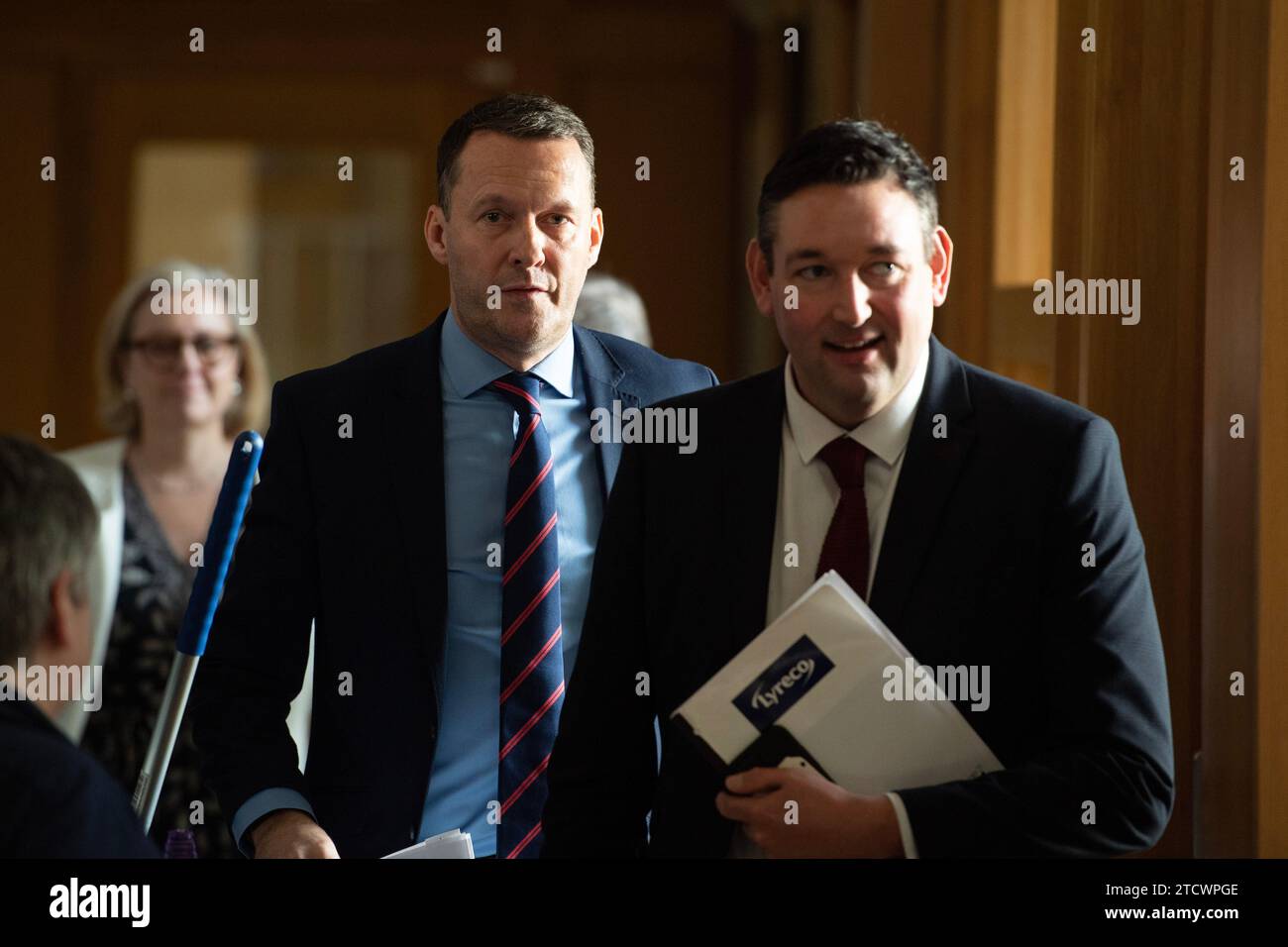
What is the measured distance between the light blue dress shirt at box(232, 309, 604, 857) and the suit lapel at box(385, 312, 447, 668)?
2 centimetres

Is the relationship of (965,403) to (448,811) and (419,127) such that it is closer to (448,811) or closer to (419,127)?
(448,811)

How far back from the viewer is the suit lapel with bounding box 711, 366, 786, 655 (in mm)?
1451

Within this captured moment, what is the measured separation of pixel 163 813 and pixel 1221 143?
1.89m

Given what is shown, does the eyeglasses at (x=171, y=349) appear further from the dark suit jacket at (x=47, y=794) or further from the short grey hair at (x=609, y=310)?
the dark suit jacket at (x=47, y=794)

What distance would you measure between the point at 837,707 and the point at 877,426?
0.30 m

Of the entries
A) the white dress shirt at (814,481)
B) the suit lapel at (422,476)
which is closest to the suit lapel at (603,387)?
the suit lapel at (422,476)

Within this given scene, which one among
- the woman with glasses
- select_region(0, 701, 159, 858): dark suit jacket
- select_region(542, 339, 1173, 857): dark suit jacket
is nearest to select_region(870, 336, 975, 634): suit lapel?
select_region(542, 339, 1173, 857): dark suit jacket

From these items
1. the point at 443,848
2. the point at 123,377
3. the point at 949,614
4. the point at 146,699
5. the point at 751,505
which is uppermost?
the point at 123,377

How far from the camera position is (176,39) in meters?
5.93

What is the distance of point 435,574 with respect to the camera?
1.69 meters

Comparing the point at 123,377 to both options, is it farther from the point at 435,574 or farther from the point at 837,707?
the point at 837,707

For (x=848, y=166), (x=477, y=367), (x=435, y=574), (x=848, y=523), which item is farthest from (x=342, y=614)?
(x=848, y=166)

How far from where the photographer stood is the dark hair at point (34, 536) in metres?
1.36
